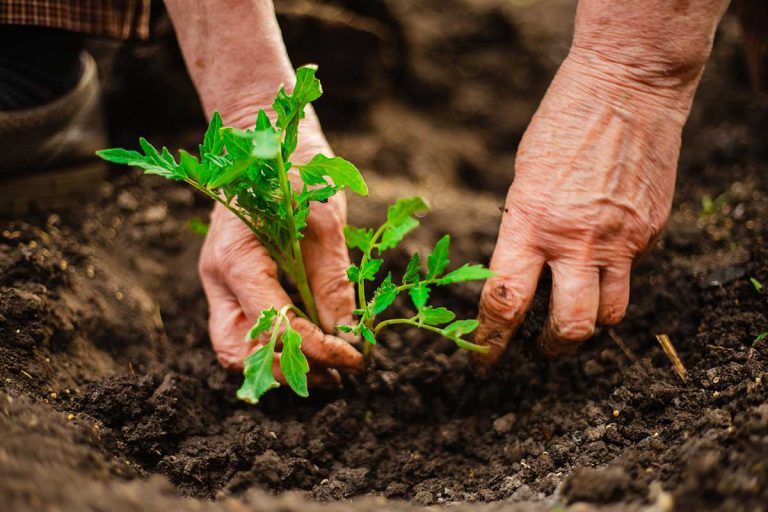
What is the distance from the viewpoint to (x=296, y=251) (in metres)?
1.62

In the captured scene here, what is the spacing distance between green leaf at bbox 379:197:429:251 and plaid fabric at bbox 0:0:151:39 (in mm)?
1431

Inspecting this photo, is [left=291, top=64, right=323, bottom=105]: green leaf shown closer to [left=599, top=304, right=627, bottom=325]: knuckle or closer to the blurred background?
[left=599, top=304, right=627, bottom=325]: knuckle

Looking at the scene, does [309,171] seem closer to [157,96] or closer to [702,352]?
[702,352]

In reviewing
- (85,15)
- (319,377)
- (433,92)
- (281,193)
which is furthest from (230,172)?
(433,92)

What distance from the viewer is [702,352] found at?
5.93ft

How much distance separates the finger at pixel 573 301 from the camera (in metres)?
1.67

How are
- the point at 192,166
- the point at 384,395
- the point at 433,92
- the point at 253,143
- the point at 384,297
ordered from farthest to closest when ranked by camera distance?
the point at 433,92
the point at 384,395
the point at 384,297
the point at 192,166
the point at 253,143

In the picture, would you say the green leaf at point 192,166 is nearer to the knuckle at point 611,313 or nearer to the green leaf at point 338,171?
the green leaf at point 338,171

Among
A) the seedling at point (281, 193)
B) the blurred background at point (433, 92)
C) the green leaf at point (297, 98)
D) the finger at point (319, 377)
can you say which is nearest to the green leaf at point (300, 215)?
the seedling at point (281, 193)

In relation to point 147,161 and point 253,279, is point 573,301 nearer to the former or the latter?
point 253,279

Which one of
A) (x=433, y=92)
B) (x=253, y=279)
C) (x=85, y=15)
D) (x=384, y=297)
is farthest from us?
(x=433, y=92)

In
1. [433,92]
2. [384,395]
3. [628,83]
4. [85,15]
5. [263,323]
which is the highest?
[628,83]

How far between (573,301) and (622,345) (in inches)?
14.1

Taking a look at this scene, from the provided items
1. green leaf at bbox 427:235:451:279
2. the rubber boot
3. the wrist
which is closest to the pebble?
green leaf at bbox 427:235:451:279
